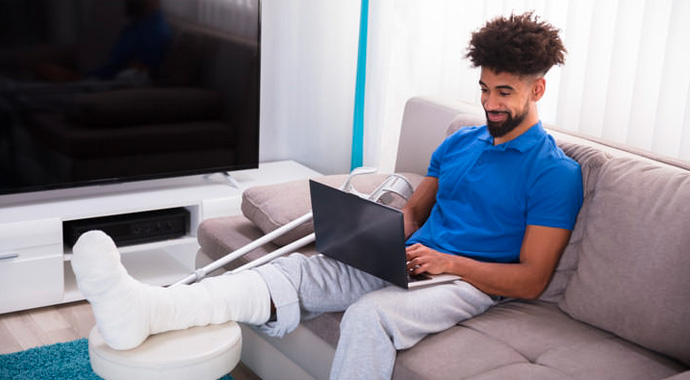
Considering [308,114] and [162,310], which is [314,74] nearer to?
[308,114]

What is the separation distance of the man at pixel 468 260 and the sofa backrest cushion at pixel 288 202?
34 centimetres

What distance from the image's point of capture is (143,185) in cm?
364

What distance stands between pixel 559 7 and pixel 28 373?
2.23m

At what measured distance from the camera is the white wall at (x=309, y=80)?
402cm

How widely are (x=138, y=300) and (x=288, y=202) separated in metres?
0.92

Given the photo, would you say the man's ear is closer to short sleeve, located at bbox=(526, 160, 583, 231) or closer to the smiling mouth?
the smiling mouth

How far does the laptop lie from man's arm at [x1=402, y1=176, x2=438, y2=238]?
40cm

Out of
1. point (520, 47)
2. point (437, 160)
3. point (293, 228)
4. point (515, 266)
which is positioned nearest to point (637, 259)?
point (515, 266)

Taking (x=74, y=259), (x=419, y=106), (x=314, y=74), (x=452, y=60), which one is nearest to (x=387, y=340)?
(x=74, y=259)

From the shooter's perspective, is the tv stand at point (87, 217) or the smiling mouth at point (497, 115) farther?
the tv stand at point (87, 217)

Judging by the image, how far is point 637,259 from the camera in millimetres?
2178

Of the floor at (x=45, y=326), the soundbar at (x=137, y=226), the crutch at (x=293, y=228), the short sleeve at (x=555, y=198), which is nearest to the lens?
the short sleeve at (x=555, y=198)

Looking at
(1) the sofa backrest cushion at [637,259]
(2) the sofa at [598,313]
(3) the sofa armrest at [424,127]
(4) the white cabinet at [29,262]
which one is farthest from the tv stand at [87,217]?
(1) the sofa backrest cushion at [637,259]

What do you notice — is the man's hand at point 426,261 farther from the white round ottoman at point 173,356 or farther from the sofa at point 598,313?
the white round ottoman at point 173,356
